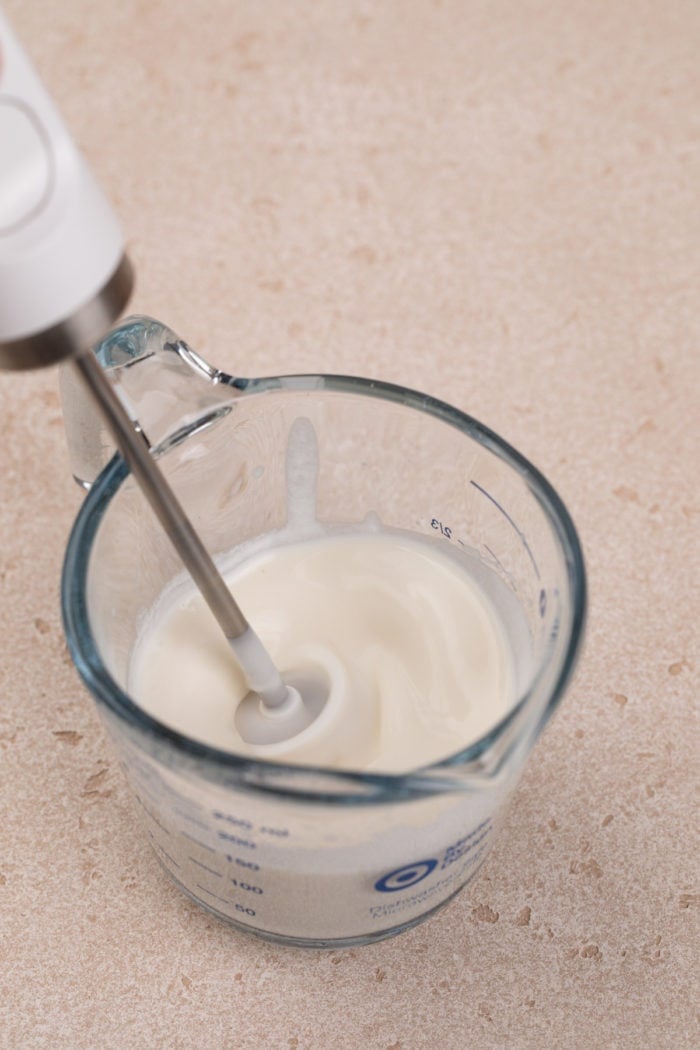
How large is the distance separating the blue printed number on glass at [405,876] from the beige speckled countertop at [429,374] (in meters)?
0.10

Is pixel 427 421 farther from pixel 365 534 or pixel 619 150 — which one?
pixel 619 150

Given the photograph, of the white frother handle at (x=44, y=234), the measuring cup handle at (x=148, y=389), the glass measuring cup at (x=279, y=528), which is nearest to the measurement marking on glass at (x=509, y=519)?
the glass measuring cup at (x=279, y=528)

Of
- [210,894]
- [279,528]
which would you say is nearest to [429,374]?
[279,528]

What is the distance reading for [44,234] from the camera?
375 millimetres

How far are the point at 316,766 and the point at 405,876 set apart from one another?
87 millimetres

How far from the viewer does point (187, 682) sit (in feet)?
1.95

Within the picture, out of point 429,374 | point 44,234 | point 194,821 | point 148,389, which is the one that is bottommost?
point 429,374

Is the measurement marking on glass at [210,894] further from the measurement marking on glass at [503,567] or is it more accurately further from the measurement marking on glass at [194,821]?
the measurement marking on glass at [503,567]

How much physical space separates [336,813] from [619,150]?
667 millimetres

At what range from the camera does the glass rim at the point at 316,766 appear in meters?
0.45

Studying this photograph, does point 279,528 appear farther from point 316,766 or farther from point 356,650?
point 316,766

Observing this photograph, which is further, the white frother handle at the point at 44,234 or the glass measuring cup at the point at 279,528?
the glass measuring cup at the point at 279,528

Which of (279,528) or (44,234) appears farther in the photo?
(279,528)

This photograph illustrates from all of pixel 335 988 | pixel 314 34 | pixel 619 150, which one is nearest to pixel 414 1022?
pixel 335 988
